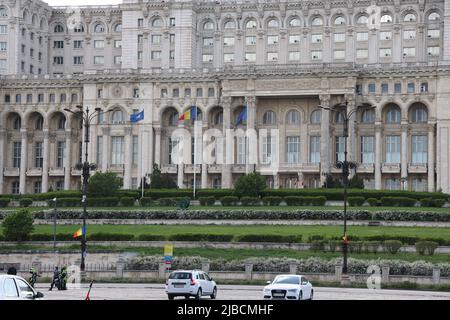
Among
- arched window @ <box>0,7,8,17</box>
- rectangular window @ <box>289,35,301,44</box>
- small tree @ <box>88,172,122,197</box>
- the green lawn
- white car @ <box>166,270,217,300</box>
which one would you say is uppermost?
arched window @ <box>0,7,8,17</box>

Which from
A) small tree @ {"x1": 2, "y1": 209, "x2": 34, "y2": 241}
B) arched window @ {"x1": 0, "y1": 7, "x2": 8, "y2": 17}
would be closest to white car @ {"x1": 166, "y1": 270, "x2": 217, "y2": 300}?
small tree @ {"x1": 2, "y1": 209, "x2": 34, "y2": 241}

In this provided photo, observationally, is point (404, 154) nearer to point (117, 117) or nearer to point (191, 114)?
point (191, 114)

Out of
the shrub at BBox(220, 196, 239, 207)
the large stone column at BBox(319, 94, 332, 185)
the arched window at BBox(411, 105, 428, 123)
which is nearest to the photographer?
the shrub at BBox(220, 196, 239, 207)

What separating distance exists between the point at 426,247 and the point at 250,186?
3562 centimetres

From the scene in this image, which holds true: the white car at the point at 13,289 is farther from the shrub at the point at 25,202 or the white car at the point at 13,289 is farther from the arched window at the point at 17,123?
the arched window at the point at 17,123

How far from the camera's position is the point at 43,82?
138m

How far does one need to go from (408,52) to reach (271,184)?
27.9 meters

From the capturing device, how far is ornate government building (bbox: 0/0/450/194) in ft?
413

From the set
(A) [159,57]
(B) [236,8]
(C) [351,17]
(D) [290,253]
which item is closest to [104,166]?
(A) [159,57]

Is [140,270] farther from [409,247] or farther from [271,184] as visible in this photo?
[271,184]

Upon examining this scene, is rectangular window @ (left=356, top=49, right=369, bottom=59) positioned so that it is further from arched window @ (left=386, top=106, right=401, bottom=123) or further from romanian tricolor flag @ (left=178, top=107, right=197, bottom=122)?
romanian tricolor flag @ (left=178, top=107, right=197, bottom=122)

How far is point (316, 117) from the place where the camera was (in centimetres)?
12975

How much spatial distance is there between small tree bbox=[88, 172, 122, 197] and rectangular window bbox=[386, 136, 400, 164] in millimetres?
38043

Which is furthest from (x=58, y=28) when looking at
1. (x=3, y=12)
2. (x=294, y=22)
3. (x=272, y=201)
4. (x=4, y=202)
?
(x=272, y=201)
